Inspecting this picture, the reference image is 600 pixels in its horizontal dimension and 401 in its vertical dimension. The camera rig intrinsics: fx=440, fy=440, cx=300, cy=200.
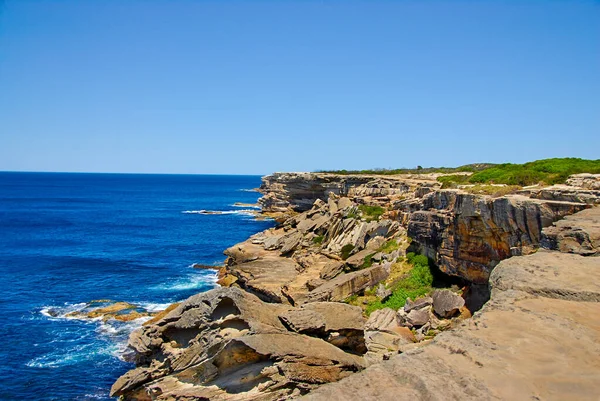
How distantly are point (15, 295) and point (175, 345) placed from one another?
1080 inches

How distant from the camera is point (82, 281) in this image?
4162 cm

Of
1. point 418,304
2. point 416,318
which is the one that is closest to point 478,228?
point 418,304

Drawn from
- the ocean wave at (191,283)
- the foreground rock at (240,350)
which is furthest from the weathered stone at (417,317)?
the ocean wave at (191,283)

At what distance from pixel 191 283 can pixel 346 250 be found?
14.9 metres

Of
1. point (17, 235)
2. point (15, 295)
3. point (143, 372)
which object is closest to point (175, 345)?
point (143, 372)

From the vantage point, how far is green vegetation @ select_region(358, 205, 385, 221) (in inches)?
1657

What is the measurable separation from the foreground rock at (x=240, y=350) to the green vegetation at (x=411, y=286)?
875cm

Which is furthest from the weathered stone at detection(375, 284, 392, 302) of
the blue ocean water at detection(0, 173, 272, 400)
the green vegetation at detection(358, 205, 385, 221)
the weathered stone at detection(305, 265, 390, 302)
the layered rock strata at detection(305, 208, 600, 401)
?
the layered rock strata at detection(305, 208, 600, 401)

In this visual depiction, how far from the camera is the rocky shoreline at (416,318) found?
6.66 metres

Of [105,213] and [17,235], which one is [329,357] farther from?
[105,213]

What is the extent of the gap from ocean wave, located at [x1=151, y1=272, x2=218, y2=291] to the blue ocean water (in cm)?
10

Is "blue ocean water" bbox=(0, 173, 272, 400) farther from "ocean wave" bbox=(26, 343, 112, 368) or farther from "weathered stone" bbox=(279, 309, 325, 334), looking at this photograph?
"weathered stone" bbox=(279, 309, 325, 334)

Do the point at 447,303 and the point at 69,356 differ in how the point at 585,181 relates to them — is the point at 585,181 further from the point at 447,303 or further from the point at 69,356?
the point at 69,356

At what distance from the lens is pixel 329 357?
558 inches
